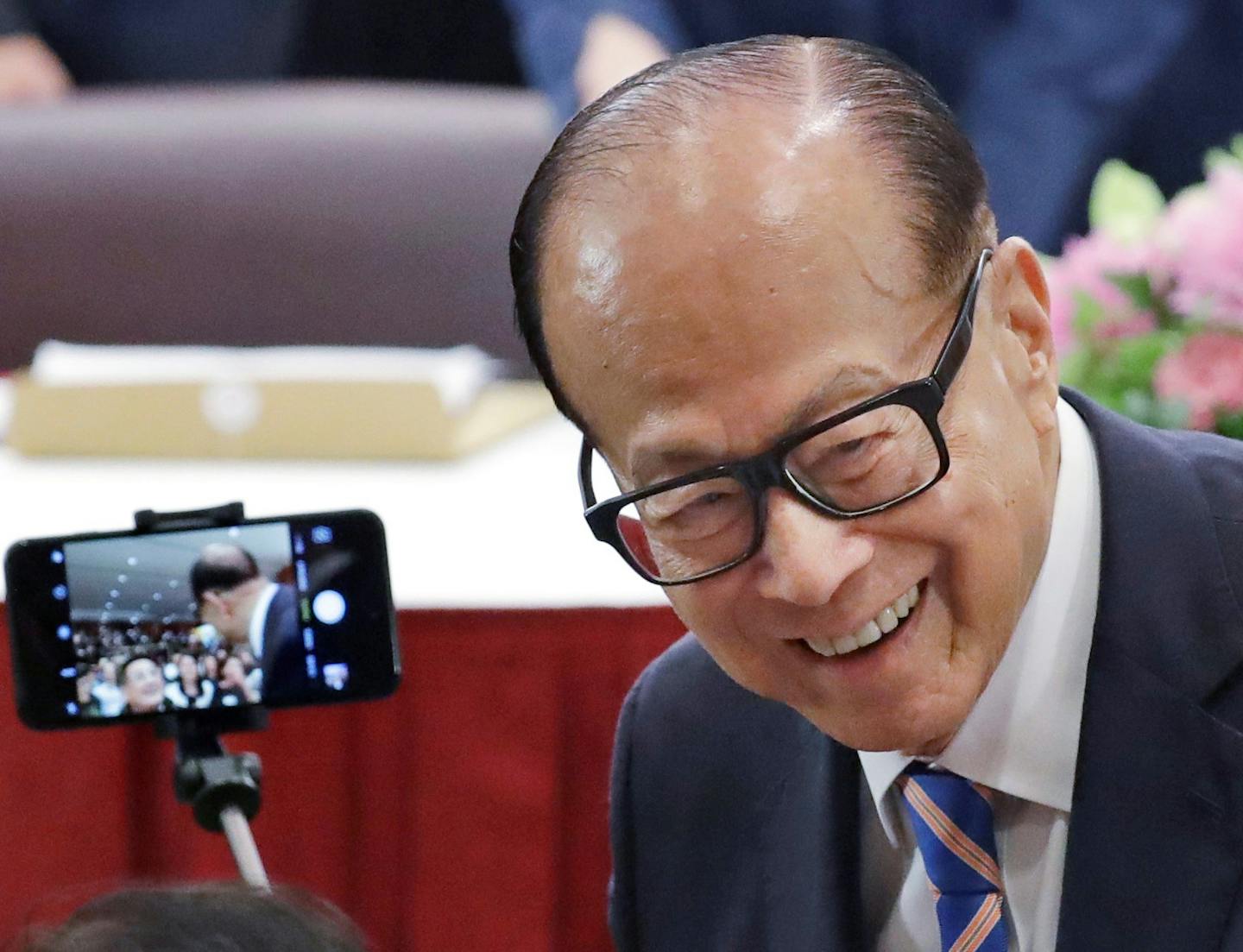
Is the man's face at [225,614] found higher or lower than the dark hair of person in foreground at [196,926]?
lower

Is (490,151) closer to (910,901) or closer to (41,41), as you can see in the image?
(41,41)

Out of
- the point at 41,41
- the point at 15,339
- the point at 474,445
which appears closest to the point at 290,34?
the point at 41,41

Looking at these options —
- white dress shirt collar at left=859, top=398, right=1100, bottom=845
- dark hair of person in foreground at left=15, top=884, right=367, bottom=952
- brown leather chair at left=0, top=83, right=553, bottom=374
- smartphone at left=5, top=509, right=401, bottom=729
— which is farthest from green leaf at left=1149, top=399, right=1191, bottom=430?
brown leather chair at left=0, top=83, right=553, bottom=374

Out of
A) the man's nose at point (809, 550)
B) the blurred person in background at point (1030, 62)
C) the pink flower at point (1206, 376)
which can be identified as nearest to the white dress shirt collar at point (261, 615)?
the man's nose at point (809, 550)

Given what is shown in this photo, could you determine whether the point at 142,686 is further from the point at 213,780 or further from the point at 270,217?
the point at 270,217

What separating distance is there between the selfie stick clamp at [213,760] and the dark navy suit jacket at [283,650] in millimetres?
17

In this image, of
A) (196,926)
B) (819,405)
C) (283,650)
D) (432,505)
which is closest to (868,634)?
(819,405)

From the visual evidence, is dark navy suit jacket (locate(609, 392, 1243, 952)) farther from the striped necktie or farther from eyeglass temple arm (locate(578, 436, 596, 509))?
eyeglass temple arm (locate(578, 436, 596, 509))

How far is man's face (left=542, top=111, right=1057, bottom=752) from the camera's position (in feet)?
2.48

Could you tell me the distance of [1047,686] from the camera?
895 mm

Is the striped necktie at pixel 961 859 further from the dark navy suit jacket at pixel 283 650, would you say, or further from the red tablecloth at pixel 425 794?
the red tablecloth at pixel 425 794

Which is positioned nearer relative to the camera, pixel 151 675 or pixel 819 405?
pixel 819 405

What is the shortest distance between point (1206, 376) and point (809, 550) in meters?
0.62

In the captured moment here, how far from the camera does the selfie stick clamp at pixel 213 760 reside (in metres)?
0.84
